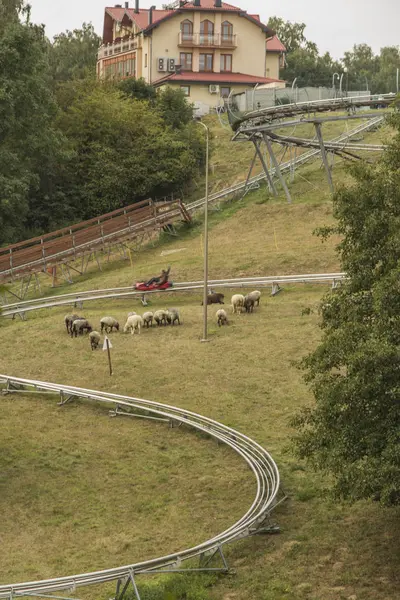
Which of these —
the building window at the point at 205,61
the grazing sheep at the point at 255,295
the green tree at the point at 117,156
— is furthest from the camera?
the building window at the point at 205,61

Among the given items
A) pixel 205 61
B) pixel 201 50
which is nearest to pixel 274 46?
pixel 205 61

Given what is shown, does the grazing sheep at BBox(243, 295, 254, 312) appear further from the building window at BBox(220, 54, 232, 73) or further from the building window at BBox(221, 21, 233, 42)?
the building window at BBox(221, 21, 233, 42)

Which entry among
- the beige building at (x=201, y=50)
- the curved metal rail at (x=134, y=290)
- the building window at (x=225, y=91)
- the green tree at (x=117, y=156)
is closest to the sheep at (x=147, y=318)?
the curved metal rail at (x=134, y=290)

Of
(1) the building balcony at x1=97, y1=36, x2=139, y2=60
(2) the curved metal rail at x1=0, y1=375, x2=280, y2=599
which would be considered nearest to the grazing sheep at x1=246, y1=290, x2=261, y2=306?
(2) the curved metal rail at x1=0, y1=375, x2=280, y2=599

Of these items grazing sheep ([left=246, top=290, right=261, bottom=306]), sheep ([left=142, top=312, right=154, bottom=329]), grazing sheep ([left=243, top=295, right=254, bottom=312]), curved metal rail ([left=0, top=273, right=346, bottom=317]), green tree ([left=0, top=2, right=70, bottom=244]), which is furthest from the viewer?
green tree ([left=0, top=2, right=70, bottom=244])

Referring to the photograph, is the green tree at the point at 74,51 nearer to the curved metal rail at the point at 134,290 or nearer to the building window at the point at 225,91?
the building window at the point at 225,91

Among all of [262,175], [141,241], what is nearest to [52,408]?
[141,241]
